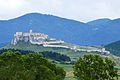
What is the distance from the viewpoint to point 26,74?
227 ft

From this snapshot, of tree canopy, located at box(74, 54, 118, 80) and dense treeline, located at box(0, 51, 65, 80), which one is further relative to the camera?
dense treeline, located at box(0, 51, 65, 80)

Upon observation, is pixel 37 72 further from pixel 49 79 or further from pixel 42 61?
pixel 42 61

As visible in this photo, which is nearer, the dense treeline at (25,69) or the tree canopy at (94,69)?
the tree canopy at (94,69)

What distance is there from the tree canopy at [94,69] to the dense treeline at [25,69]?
6.18m

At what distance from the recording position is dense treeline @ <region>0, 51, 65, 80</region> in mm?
69750

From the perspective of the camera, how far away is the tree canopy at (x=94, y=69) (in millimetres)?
69625

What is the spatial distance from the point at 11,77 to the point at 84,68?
13024 millimetres

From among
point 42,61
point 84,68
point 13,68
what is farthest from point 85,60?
point 42,61

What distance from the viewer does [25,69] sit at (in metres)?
79.7

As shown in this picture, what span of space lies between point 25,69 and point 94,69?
1627 cm

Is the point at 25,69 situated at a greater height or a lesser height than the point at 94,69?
lesser

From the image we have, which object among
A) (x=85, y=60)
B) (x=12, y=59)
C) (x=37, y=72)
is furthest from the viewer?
(x=12, y=59)

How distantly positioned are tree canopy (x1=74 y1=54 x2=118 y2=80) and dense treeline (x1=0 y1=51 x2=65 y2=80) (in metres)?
6.18

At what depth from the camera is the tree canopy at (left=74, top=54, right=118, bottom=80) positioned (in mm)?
69625
